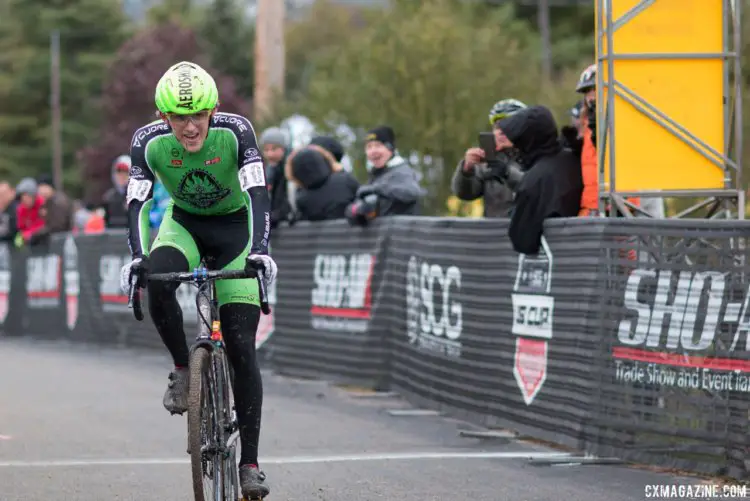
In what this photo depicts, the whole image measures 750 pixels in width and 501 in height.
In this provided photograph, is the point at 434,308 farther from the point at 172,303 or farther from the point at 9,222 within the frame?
the point at 9,222

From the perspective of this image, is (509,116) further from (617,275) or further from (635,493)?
(635,493)

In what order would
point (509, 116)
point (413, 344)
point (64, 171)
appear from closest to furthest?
point (509, 116), point (413, 344), point (64, 171)

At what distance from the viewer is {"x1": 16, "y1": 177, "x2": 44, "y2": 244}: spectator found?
23578 mm

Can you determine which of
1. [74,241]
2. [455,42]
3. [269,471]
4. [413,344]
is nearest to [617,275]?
[269,471]

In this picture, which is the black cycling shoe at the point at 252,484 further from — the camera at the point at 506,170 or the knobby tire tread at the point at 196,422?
the camera at the point at 506,170

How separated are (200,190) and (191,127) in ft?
1.48

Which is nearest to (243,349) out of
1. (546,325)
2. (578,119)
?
(546,325)

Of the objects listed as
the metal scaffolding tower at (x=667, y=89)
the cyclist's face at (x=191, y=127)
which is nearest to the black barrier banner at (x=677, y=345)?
the metal scaffolding tower at (x=667, y=89)

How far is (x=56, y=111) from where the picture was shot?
275 feet

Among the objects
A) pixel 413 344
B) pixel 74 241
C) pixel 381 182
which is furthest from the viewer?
pixel 74 241

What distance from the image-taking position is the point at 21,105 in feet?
291

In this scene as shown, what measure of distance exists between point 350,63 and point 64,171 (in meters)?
56.2

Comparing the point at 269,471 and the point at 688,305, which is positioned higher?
the point at 688,305

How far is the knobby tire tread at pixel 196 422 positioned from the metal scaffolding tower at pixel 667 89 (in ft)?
15.2
